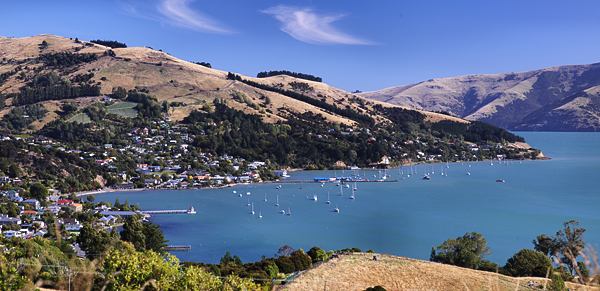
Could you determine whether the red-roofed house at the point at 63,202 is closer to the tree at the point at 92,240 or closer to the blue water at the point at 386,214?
A: the blue water at the point at 386,214

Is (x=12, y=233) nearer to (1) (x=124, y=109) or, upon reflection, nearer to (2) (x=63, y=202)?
(2) (x=63, y=202)

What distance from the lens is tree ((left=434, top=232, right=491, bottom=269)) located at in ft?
115

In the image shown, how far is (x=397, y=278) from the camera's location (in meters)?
24.2

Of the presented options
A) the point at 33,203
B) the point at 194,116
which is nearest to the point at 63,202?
the point at 33,203

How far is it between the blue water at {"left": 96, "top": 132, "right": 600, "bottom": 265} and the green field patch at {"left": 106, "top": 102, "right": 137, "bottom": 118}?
177 feet

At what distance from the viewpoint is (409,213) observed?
71188mm

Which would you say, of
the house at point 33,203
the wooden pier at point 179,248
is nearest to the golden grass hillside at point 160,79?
the house at point 33,203

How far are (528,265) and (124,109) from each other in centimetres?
12579

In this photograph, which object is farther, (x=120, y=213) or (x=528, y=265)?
(x=120, y=213)

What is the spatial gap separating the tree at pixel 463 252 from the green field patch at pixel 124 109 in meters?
113

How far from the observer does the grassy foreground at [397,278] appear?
22812mm

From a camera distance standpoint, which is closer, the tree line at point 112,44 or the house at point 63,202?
the house at point 63,202

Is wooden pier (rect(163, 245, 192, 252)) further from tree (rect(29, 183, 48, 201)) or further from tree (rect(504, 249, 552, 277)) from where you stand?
tree (rect(504, 249, 552, 277))

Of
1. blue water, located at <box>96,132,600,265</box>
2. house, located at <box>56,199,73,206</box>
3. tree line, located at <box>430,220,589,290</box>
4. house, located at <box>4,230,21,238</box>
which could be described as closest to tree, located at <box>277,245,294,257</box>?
blue water, located at <box>96,132,600,265</box>
